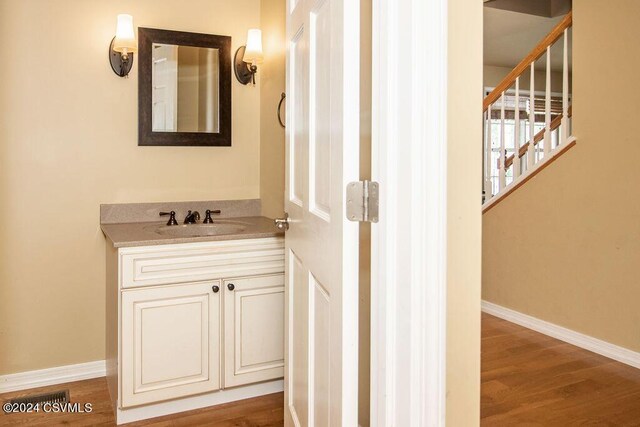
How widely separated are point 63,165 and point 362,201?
6.52 feet

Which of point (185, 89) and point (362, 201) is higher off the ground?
point (185, 89)

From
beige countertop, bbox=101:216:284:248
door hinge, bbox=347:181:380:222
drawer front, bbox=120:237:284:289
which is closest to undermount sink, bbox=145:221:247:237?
beige countertop, bbox=101:216:284:248

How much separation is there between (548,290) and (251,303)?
6.70 ft

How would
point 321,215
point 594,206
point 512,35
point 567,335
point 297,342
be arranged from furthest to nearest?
point 512,35 < point 567,335 < point 594,206 < point 297,342 < point 321,215

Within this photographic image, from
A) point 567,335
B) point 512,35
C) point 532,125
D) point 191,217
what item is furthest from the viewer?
point 512,35

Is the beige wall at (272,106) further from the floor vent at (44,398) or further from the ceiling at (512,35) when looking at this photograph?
the ceiling at (512,35)

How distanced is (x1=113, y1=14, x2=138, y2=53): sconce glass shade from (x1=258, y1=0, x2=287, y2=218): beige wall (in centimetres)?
70

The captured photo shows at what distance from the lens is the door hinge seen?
3.69ft

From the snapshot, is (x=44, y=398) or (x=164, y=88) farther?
(x=164, y=88)

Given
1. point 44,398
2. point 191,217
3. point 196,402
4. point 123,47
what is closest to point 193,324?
point 196,402

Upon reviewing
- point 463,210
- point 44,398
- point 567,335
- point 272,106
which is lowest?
point 44,398

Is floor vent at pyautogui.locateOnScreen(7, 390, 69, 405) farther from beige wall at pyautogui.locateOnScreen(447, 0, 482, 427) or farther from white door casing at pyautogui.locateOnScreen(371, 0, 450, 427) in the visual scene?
beige wall at pyautogui.locateOnScreen(447, 0, 482, 427)

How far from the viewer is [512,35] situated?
532 centimetres

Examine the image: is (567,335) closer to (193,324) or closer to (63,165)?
(193,324)
